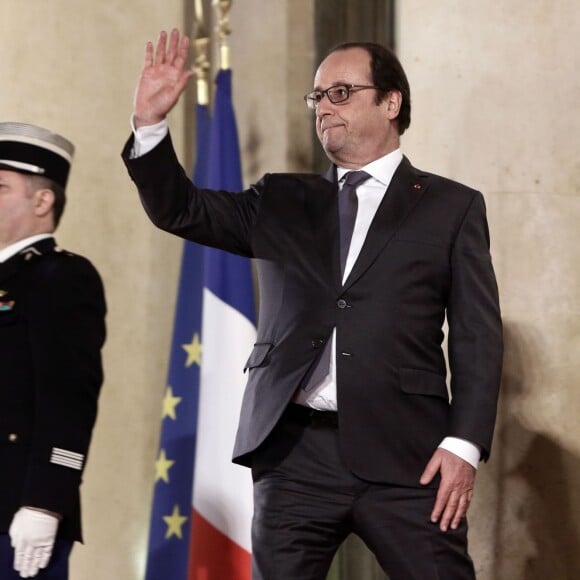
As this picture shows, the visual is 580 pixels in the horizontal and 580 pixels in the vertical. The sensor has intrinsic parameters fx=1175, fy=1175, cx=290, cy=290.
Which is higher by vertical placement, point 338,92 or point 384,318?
point 338,92

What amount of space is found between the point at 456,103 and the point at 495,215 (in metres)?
0.39

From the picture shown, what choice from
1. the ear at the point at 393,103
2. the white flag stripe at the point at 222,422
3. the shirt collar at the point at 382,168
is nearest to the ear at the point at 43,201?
the shirt collar at the point at 382,168

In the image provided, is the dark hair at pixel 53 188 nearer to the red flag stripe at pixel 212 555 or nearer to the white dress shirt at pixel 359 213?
the white dress shirt at pixel 359 213

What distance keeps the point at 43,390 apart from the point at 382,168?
0.95 metres

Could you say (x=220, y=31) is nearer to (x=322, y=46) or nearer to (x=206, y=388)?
(x=322, y=46)

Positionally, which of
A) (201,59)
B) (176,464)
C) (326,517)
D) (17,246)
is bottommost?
(176,464)

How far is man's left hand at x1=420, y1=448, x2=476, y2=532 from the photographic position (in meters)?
2.53

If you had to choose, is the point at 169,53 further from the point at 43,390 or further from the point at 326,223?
the point at 43,390

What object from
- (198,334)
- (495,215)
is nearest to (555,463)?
(495,215)

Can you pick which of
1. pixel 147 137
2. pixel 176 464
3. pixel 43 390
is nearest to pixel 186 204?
pixel 147 137

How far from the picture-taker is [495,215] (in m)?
3.63

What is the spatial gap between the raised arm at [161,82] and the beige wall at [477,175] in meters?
1.32

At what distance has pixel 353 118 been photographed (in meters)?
2.83

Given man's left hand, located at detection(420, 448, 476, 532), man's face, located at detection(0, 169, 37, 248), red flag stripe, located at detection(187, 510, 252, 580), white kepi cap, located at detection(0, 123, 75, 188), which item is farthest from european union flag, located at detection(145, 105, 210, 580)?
man's left hand, located at detection(420, 448, 476, 532)
